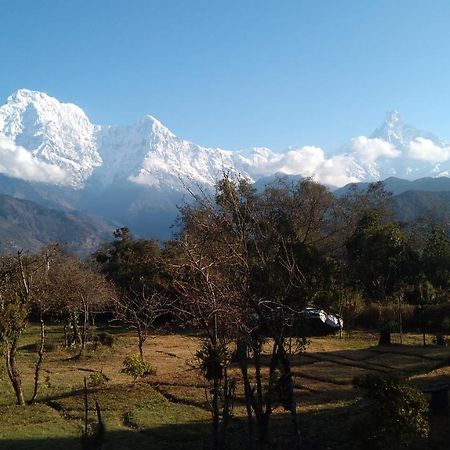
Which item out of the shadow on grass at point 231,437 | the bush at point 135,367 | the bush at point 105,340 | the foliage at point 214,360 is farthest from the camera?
the bush at point 105,340

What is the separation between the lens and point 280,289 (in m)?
10.3

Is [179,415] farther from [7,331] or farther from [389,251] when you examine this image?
[389,251]

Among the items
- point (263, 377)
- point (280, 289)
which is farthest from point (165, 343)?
point (280, 289)

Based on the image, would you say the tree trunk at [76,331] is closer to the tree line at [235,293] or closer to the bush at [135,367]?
the tree line at [235,293]

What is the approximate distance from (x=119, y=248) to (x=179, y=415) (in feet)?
123

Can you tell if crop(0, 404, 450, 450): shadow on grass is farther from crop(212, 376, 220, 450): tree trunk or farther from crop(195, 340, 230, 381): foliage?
crop(195, 340, 230, 381): foliage

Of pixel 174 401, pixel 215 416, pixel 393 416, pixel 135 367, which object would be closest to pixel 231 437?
pixel 215 416

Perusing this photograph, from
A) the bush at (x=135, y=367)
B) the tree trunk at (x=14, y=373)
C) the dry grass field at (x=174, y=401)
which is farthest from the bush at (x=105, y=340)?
the tree trunk at (x=14, y=373)

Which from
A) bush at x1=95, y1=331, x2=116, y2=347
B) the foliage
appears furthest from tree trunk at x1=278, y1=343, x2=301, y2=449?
bush at x1=95, y1=331, x2=116, y2=347

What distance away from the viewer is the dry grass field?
11.4 meters

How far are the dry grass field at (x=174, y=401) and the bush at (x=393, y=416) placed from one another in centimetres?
95

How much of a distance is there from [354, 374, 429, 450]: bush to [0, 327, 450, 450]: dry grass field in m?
0.95

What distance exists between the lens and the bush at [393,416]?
8406 millimetres

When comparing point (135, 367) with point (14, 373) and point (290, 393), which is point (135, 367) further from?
point (290, 393)
